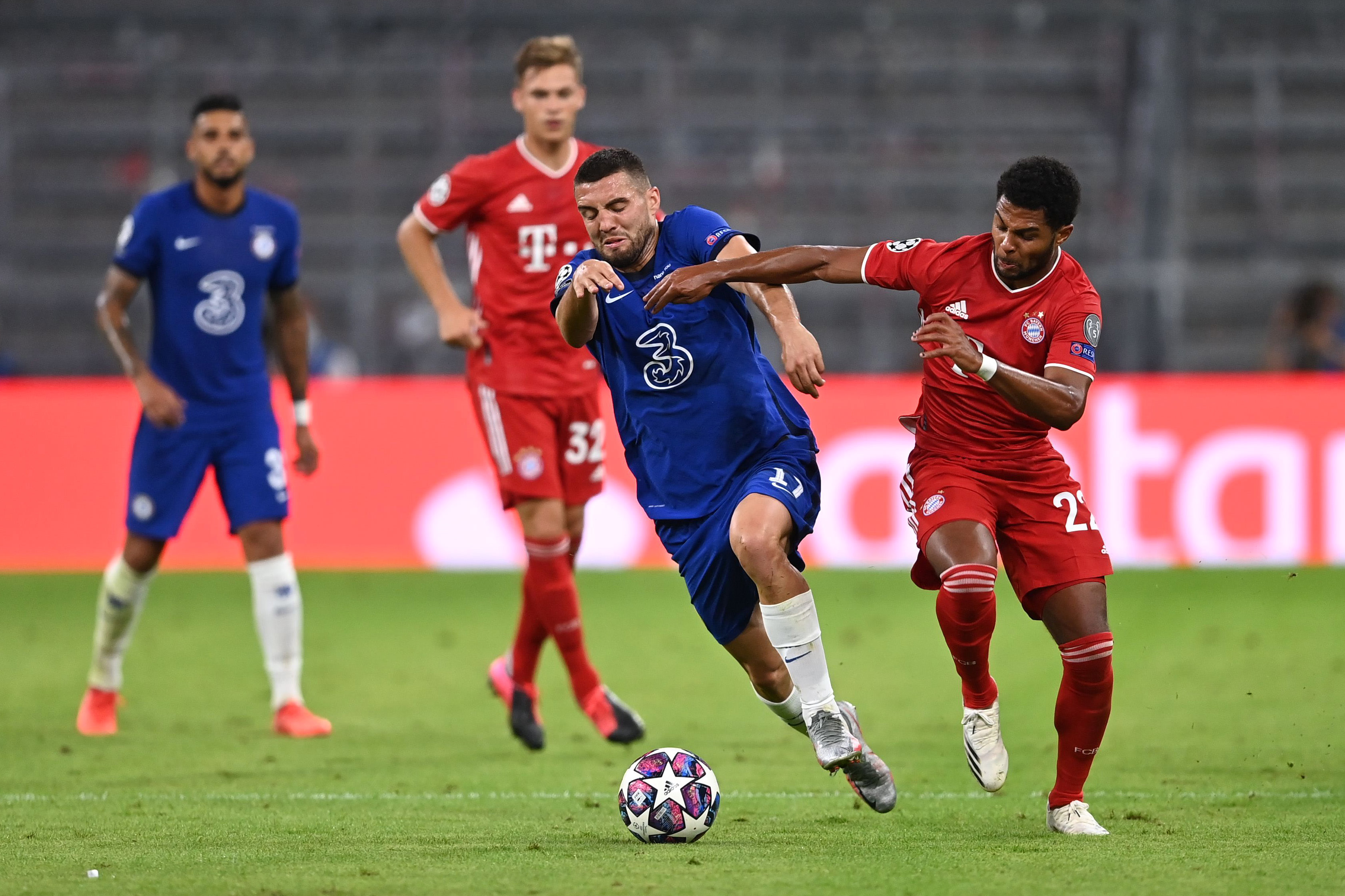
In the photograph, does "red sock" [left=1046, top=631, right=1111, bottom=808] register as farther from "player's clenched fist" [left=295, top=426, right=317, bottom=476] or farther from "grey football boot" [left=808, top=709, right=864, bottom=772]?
"player's clenched fist" [left=295, top=426, right=317, bottom=476]

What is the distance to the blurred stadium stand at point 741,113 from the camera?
16.1 metres

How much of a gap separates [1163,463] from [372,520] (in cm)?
555

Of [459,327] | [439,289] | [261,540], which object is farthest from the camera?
[261,540]

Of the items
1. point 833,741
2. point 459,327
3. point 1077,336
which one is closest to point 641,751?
point 459,327

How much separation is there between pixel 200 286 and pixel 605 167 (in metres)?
2.89

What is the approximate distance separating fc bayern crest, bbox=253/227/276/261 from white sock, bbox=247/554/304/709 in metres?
1.31

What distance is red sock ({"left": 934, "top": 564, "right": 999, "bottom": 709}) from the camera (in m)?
5.09

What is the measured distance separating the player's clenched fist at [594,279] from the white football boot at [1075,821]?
202 centimetres

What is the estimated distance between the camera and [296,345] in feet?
25.7

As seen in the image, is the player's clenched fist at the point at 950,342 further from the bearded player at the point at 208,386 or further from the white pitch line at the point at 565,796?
the bearded player at the point at 208,386

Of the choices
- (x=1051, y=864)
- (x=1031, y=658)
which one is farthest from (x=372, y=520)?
(x=1051, y=864)

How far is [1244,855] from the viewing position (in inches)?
187

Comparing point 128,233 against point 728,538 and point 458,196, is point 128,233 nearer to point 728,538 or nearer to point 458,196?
point 458,196

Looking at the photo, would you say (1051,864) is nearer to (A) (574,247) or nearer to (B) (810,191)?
(A) (574,247)
